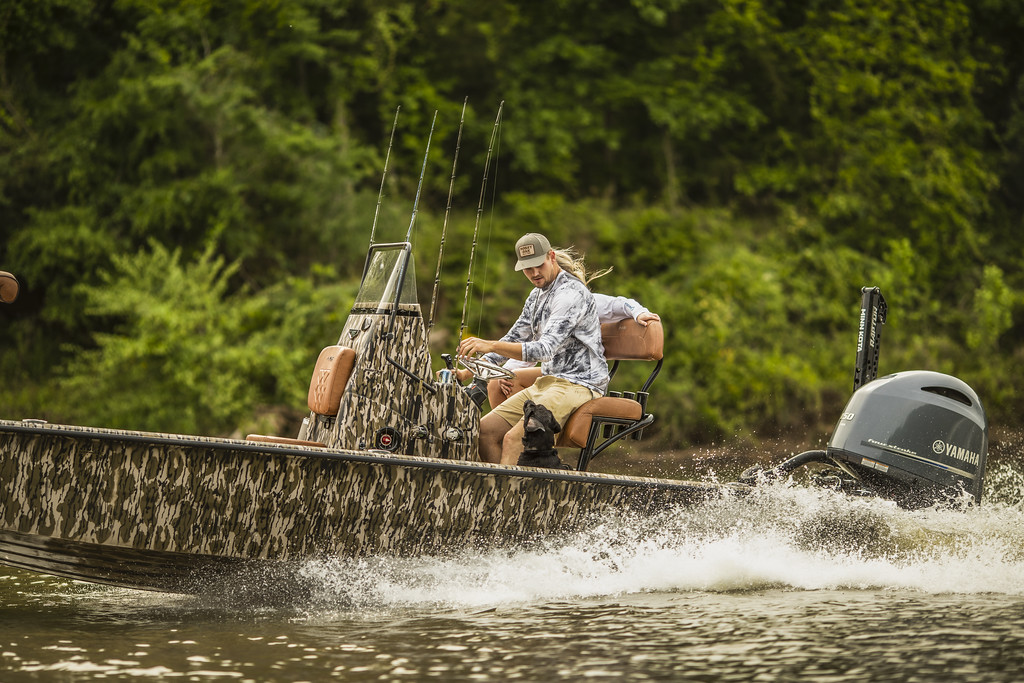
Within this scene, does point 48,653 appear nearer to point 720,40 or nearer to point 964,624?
point 964,624

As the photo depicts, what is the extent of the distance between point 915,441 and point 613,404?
5.24ft

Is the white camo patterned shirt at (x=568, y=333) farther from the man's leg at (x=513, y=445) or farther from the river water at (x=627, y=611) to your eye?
the river water at (x=627, y=611)

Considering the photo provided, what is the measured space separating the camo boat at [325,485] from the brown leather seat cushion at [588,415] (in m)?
0.01

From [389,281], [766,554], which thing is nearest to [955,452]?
[766,554]

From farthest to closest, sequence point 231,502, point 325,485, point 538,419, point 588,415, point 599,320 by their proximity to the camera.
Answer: point 599,320 → point 588,415 → point 538,419 → point 325,485 → point 231,502

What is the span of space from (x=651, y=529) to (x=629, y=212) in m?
12.0

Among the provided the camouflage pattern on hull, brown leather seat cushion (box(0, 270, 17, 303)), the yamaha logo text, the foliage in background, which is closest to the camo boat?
the camouflage pattern on hull

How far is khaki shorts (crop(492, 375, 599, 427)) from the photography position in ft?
19.5

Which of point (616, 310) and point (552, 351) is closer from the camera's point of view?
point (552, 351)

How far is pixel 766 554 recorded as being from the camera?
5996 mm

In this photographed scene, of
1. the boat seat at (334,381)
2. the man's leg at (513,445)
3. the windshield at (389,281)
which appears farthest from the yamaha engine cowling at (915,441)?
the boat seat at (334,381)

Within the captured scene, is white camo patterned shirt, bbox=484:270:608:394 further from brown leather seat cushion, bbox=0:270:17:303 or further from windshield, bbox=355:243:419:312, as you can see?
brown leather seat cushion, bbox=0:270:17:303

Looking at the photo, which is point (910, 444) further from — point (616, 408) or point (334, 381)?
point (334, 381)

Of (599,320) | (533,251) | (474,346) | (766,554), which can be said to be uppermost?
(533,251)
